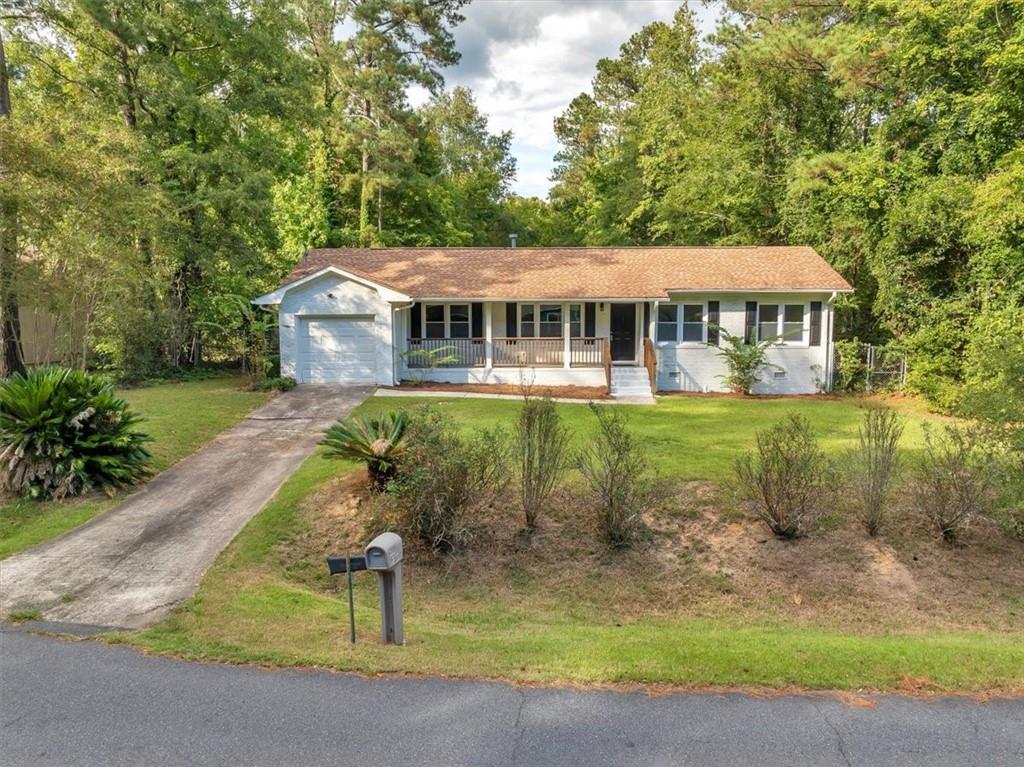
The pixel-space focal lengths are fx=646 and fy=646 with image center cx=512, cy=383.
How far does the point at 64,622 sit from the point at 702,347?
17249 millimetres

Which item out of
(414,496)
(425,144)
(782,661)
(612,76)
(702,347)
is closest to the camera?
(782,661)

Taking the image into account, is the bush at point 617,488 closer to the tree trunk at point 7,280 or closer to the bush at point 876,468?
the bush at point 876,468

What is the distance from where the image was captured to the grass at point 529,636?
4.52 metres

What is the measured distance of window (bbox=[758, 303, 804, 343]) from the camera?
19.3m

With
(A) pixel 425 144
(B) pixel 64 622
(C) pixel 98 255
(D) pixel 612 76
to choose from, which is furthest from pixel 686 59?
(B) pixel 64 622

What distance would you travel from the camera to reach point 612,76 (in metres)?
40.3

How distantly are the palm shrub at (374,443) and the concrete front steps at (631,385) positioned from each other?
31.7ft

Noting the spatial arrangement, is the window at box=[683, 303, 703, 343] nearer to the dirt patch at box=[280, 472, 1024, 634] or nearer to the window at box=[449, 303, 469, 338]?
the window at box=[449, 303, 469, 338]

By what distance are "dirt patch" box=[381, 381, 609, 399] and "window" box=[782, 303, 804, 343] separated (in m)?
5.86

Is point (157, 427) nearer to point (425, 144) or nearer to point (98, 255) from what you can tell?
point (98, 255)

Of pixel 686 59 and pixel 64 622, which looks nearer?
pixel 64 622

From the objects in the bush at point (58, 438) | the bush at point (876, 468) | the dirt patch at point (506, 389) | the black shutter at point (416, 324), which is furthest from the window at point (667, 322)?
the bush at point (58, 438)

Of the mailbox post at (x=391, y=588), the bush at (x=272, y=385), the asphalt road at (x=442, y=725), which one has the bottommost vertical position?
the asphalt road at (x=442, y=725)

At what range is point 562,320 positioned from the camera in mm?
20234
